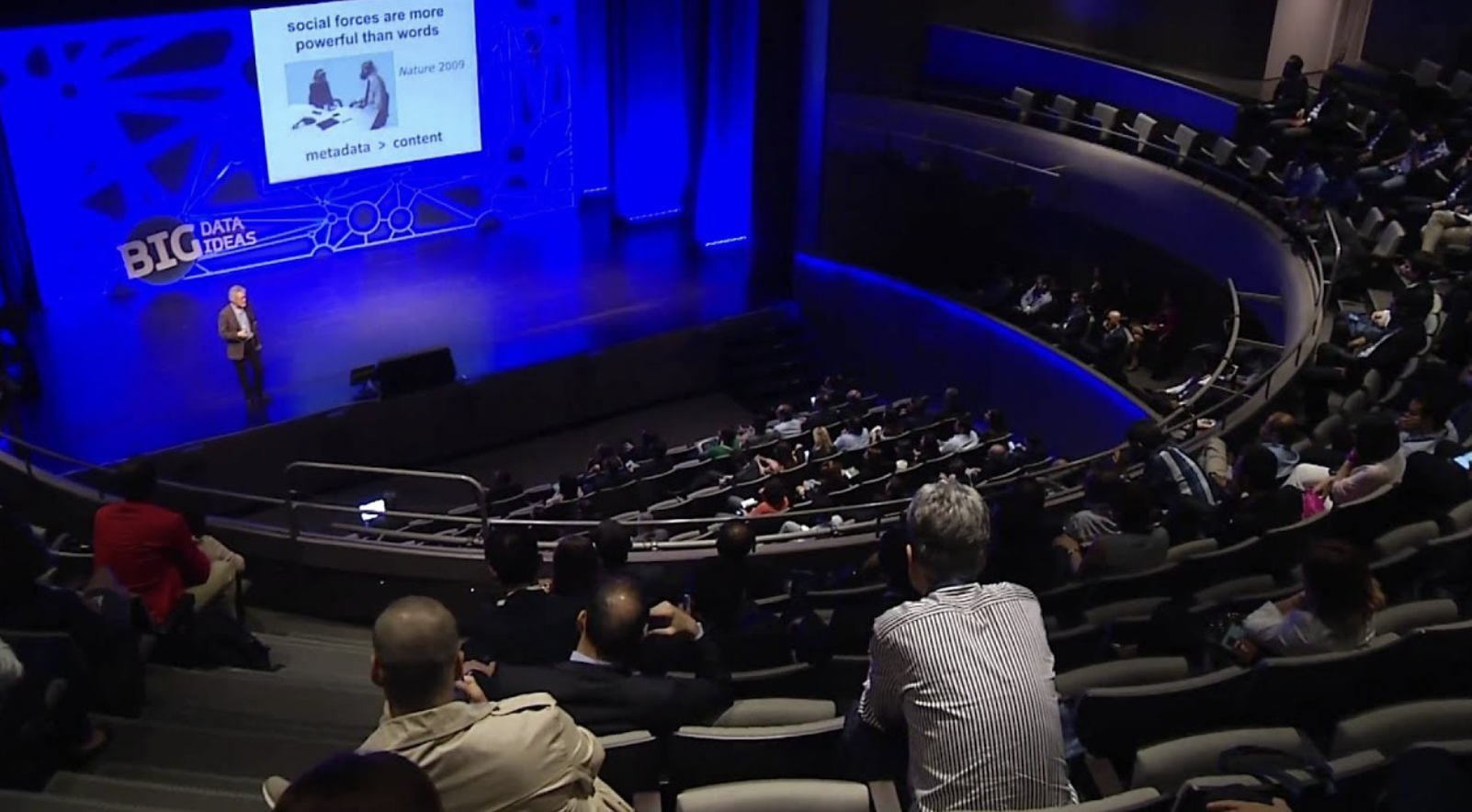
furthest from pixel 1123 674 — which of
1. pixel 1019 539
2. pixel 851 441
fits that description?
pixel 851 441

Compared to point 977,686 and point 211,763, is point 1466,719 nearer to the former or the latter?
point 977,686

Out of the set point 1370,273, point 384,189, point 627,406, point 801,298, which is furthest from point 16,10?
point 1370,273

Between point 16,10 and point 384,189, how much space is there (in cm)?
446

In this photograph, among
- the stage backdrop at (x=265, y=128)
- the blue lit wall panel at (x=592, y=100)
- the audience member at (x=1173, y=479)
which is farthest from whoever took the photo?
the blue lit wall panel at (x=592, y=100)

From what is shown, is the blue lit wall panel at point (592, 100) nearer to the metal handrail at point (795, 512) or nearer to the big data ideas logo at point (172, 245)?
the big data ideas logo at point (172, 245)

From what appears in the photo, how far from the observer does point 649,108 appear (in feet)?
52.6

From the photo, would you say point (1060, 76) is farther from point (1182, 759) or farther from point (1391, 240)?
point (1182, 759)

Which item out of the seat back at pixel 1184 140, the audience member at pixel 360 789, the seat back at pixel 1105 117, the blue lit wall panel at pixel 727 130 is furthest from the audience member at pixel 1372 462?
the seat back at pixel 1105 117

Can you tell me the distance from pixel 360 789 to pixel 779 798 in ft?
6.10

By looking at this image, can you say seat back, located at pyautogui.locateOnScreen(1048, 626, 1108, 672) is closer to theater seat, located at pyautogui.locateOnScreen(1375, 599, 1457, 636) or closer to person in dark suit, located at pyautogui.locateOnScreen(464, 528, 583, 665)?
theater seat, located at pyautogui.locateOnScreen(1375, 599, 1457, 636)

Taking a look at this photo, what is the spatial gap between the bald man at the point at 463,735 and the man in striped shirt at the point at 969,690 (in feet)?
2.51

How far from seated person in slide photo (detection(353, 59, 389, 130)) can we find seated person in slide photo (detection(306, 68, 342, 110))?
0.87 feet

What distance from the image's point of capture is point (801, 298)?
16.2 m

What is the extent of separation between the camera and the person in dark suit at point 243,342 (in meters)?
11.4
